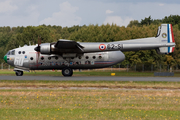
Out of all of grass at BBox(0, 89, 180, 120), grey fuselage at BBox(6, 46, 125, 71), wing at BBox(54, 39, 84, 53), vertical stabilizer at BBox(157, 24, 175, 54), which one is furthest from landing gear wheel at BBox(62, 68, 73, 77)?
grass at BBox(0, 89, 180, 120)

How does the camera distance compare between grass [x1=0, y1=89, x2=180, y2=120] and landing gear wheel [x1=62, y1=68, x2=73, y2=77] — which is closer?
grass [x1=0, y1=89, x2=180, y2=120]

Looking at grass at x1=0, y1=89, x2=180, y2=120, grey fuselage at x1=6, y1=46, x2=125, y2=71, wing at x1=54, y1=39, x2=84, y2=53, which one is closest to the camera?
grass at x1=0, y1=89, x2=180, y2=120

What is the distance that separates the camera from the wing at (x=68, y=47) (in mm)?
31359

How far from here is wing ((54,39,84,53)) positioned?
31.4 meters

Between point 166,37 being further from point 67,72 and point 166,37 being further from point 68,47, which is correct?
point 67,72

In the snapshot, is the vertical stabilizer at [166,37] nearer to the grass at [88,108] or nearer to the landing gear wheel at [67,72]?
the landing gear wheel at [67,72]

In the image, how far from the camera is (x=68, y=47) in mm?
32500

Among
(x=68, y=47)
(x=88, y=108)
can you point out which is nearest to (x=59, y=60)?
(x=68, y=47)

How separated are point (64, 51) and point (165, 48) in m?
13.8

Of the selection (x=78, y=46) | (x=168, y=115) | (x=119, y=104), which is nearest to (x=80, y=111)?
(x=119, y=104)

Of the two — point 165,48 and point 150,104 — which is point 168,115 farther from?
point 165,48

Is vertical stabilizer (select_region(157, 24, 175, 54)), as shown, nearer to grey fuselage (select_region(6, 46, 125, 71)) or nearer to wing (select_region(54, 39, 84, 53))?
grey fuselage (select_region(6, 46, 125, 71))

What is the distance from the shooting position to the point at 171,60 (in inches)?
2650

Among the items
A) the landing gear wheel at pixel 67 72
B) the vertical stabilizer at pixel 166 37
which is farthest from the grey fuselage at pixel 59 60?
the vertical stabilizer at pixel 166 37
